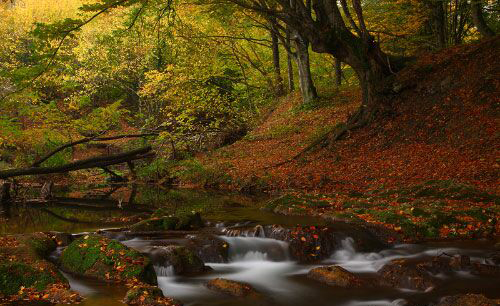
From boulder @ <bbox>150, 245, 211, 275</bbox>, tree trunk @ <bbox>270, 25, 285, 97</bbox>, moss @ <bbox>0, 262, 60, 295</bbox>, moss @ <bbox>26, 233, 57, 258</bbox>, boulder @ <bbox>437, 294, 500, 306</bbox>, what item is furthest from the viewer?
tree trunk @ <bbox>270, 25, 285, 97</bbox>

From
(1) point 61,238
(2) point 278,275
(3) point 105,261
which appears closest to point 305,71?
(2) point 278,275

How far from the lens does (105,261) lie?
6.45 m

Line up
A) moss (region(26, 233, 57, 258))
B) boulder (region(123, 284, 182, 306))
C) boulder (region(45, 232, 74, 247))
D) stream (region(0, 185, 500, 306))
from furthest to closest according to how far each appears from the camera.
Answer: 1. boulder (region(45, 232, 74, 247))
2. moss (region(26, 233, 57, 258))
3. stream (region(0, 185, 500, 306))
4. boulder (region(123, 284, 182, 306))

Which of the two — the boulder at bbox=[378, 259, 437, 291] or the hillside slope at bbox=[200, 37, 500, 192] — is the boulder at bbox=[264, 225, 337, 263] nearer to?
the boulder at bbox=[378, 259, 437, 291]

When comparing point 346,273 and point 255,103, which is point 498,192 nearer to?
point 346,273

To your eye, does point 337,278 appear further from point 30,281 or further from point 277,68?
point 277,68

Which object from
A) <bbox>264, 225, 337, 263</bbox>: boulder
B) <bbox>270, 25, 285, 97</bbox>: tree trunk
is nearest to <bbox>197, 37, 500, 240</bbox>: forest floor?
<bbox>264, 225, 337, 263</bbox>: boulder

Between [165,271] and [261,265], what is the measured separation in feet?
6.23

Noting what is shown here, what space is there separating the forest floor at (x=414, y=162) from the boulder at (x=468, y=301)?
10.7 feet

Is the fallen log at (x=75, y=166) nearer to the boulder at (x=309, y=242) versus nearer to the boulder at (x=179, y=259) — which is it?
the boulder at (x=179, y=259)

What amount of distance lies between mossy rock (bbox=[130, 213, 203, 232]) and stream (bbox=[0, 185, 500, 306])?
1.36 ft

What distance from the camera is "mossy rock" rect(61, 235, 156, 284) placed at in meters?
6.23

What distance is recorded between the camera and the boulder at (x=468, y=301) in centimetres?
491

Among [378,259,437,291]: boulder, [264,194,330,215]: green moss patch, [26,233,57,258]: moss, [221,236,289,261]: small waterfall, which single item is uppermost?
[26,233,57,258]: moss
